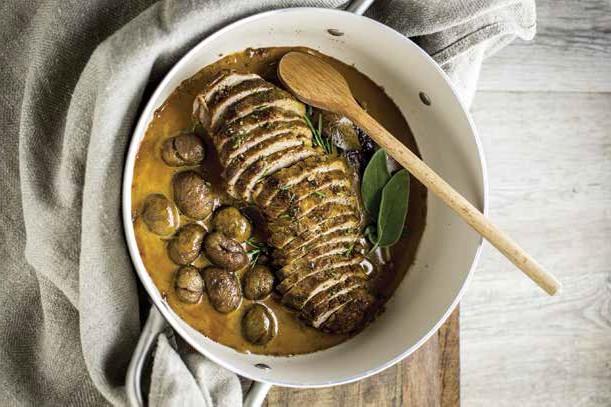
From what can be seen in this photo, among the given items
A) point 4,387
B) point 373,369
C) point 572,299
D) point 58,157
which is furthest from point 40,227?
point 572,299

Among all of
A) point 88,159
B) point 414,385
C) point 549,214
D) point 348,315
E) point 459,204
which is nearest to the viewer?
point 88,159

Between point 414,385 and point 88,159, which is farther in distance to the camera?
point 414,385

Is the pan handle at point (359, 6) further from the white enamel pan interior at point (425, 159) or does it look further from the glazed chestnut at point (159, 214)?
the glazed chestnut at point (159, 214)

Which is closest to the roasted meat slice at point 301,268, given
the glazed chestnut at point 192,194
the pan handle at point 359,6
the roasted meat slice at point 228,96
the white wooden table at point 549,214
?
the glazed chestnut at point 192,194

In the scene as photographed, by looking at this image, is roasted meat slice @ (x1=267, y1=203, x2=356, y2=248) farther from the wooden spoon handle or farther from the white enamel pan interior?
the white enamel pan interior

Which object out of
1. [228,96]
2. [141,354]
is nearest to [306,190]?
[228,96]

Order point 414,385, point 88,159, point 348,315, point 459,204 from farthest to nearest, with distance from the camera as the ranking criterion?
point 414,385 → point 348,315 → point 459,204 → point 88,159

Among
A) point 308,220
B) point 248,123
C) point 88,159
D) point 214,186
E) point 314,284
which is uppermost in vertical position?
point 88,159

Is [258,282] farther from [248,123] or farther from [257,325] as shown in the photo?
[248,123]

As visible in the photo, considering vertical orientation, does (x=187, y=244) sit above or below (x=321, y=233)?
above
